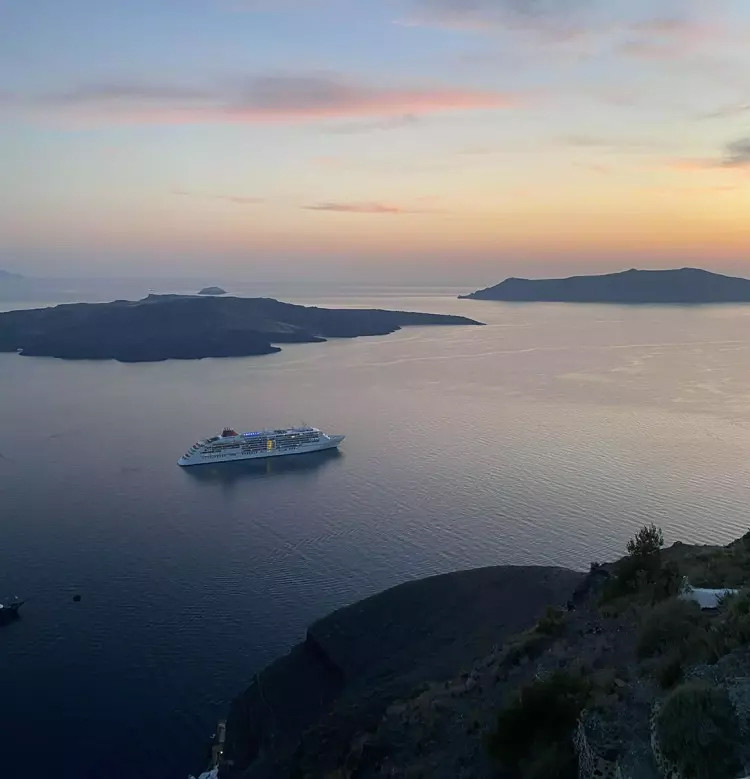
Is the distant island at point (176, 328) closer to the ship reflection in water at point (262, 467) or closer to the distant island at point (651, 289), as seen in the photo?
the ship reflection in water at point (262, 467)

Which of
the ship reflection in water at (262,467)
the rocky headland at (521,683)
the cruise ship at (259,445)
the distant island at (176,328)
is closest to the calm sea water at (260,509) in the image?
the ship reflection in water at (262,467)

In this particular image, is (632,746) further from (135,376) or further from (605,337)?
(605,337)

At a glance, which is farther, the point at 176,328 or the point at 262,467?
the point at 176,328

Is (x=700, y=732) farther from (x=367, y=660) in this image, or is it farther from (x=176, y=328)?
(x=176, y=328)

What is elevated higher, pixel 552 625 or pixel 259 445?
pixel 552 625

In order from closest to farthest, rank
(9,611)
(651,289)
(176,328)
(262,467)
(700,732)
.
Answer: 1. (700,732)
2. (9,611)
3. (262,467)
4. (176,328)
5. (651,289)

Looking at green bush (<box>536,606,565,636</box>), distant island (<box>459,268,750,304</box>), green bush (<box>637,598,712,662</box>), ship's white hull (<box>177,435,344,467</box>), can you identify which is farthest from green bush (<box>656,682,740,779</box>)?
distant island (<box>459,268,750,304</box>)

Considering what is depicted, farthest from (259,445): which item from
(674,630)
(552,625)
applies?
(674,630)
